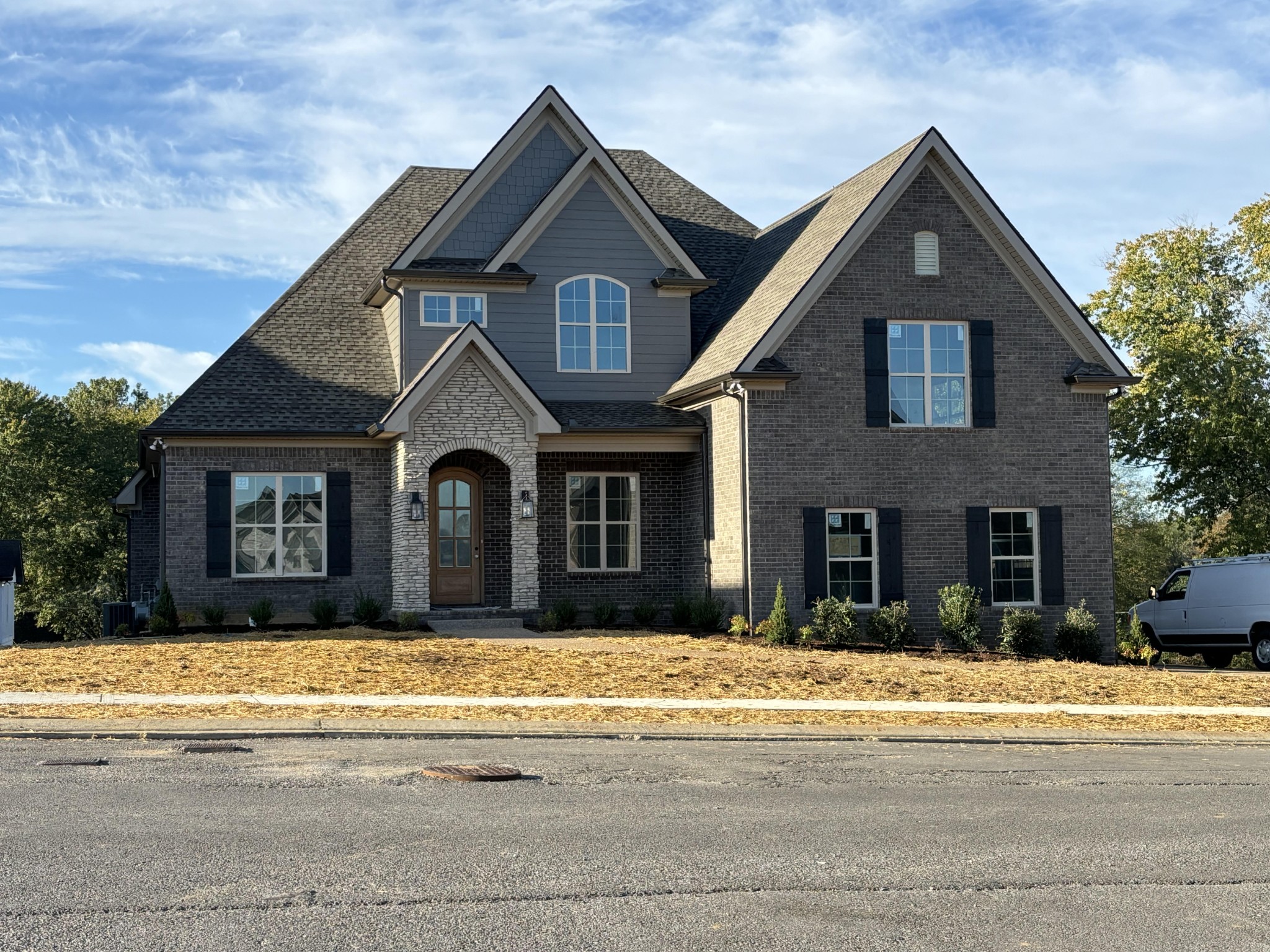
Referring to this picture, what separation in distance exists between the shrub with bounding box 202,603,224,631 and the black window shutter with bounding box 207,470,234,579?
0.76 meters

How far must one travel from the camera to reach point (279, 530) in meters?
23.7

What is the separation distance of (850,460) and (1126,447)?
66.7ft

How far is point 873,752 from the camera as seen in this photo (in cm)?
1202

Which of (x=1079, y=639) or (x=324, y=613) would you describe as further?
Result: (x=324, y=613)

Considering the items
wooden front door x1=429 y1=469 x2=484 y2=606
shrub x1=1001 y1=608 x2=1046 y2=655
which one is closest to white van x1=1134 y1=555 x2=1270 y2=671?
shrub x1=1001 y1=608 x2=1046 y2=655

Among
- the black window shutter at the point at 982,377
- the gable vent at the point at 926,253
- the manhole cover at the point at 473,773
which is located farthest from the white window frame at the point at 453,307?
the manhole cover at the point at 473,773

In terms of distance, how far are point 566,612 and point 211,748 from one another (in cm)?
1138

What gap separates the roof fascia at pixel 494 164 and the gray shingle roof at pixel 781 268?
13.7ft

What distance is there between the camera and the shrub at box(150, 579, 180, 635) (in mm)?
22172

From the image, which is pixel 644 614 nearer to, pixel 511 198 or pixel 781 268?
pixel 781 268

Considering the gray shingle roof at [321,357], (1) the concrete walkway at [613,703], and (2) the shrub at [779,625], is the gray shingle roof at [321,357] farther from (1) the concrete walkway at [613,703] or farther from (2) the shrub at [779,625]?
(1) the concrete walkway at [613,703]

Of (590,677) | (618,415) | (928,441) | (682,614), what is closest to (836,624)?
(682,614)

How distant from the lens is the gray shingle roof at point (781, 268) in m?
23.2

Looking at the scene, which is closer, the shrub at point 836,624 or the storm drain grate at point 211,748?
the storm drain grate at point 211,748
